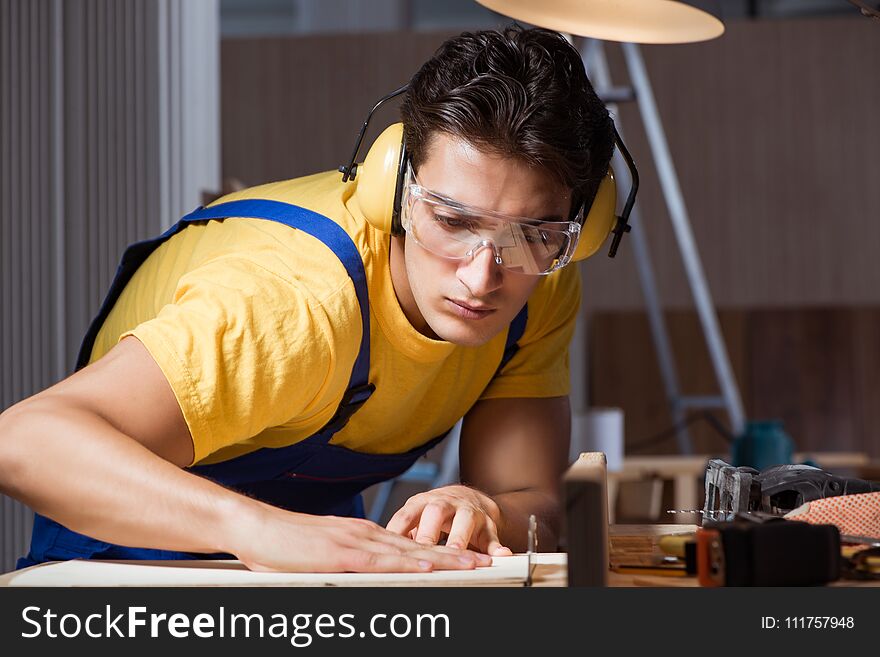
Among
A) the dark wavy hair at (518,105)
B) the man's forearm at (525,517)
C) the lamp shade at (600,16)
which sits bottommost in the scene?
the man's forearm at (525,517)

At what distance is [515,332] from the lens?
4.81 feet

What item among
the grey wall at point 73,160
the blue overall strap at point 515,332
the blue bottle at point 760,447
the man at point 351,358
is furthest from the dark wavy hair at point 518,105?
the blue bottle at point 760,447

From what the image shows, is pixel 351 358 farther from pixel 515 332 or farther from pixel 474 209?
pixel 515 332

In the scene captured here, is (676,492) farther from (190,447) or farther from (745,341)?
(190,447)

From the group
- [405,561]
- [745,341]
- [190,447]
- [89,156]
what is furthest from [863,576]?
[745,341]

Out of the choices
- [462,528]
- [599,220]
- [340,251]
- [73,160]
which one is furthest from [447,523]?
[73,160]

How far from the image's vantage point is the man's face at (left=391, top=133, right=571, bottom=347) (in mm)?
1153

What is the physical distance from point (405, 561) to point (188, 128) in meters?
1.89

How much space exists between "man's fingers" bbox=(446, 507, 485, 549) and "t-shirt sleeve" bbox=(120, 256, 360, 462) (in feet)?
0.70

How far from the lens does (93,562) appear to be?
Answer: 888mm

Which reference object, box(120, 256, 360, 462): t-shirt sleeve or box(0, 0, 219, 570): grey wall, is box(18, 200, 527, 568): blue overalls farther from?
box(0, 0, 219, 570): grey wall

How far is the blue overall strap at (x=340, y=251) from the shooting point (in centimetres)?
120

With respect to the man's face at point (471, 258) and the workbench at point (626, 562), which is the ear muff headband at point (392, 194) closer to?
the man's face at point (471, 258)

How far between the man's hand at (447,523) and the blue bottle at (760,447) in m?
2.44
